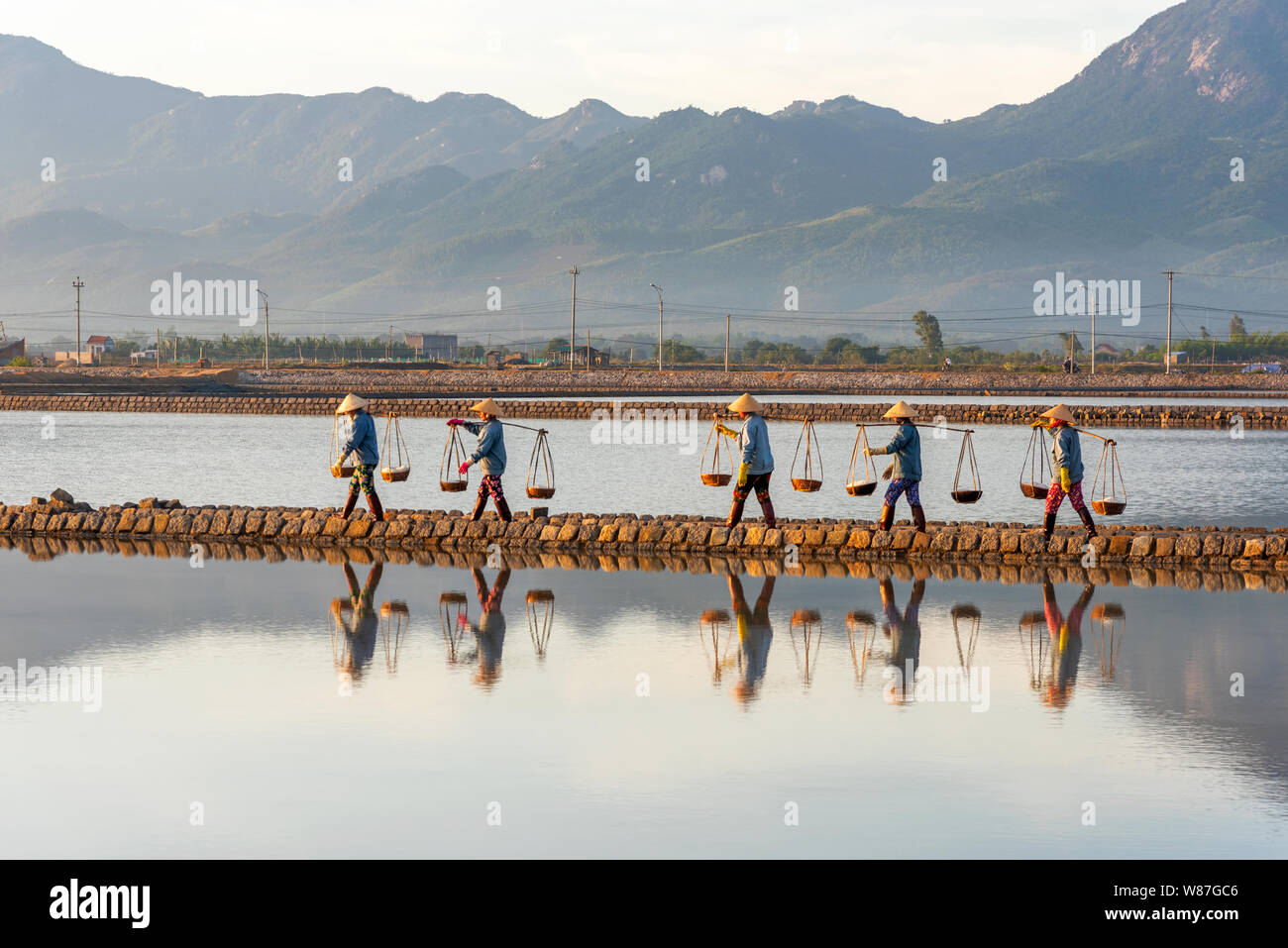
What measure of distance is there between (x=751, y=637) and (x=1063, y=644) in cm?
239

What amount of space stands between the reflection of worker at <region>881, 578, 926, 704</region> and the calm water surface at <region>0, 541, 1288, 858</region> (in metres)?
0.05

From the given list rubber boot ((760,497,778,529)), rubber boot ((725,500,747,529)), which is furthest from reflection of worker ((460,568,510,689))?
rubber boot ((760,497,778,529))

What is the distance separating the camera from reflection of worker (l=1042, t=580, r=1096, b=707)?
10.8 meters

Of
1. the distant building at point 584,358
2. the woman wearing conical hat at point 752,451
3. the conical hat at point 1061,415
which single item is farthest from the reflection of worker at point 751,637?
the distant building at point 584,358

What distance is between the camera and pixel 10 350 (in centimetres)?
10438

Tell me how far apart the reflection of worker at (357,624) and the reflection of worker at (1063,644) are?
473 centimetres

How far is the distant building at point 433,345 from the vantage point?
156 meters

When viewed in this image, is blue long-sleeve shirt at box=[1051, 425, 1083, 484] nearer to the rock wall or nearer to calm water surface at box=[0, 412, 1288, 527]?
the rock wall

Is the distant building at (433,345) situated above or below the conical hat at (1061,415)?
above

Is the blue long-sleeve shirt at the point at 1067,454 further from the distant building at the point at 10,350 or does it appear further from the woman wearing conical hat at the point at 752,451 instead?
the distant building at the point at 10,350

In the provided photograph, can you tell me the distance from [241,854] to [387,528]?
1153 cm

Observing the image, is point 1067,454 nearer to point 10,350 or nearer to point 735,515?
point 735,515
